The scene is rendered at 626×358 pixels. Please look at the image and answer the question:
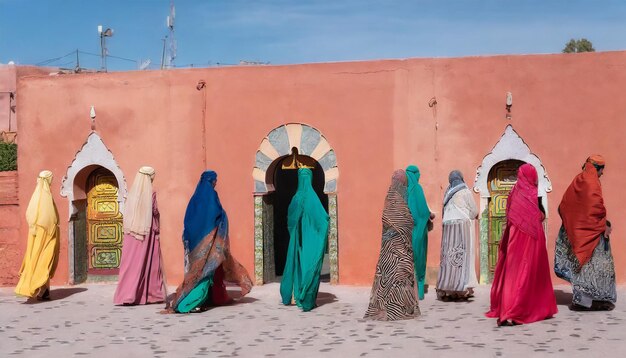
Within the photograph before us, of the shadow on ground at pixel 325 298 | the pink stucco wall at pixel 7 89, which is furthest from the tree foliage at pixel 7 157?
the shadow on ground at pixel 325 298

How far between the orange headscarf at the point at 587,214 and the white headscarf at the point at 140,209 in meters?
4.65

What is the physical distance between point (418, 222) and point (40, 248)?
4.45 metres

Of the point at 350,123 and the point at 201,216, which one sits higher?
the point at 350,123

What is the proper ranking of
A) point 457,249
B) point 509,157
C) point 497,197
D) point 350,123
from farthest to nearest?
1. point 350,123
2. point 497,197
3. point 509,157
4. point 457,249

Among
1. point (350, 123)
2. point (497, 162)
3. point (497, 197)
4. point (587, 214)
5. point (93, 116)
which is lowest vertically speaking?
point (587, 214)

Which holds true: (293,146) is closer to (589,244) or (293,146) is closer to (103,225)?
(103,225)

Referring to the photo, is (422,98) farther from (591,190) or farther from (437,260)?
(591,190)

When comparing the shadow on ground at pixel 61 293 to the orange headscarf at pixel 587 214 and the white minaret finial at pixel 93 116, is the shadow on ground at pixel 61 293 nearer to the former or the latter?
the white minaret finial at pixel 93 116

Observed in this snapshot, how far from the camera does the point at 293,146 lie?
1202 cm

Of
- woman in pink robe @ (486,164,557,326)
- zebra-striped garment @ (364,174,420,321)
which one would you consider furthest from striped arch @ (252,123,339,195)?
woman in pink robe @ (486,164,557,326)

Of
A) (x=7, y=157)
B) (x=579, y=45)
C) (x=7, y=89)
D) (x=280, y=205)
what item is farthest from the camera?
(x=579, y=45)

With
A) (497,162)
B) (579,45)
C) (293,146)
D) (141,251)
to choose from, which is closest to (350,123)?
(293,146)

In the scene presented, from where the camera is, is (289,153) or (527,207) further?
(289,153)

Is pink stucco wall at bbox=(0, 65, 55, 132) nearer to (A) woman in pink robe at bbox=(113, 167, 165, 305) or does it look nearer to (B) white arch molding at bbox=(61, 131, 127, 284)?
(B) white arch molding at bbox=(61, 131, 127, 284)
